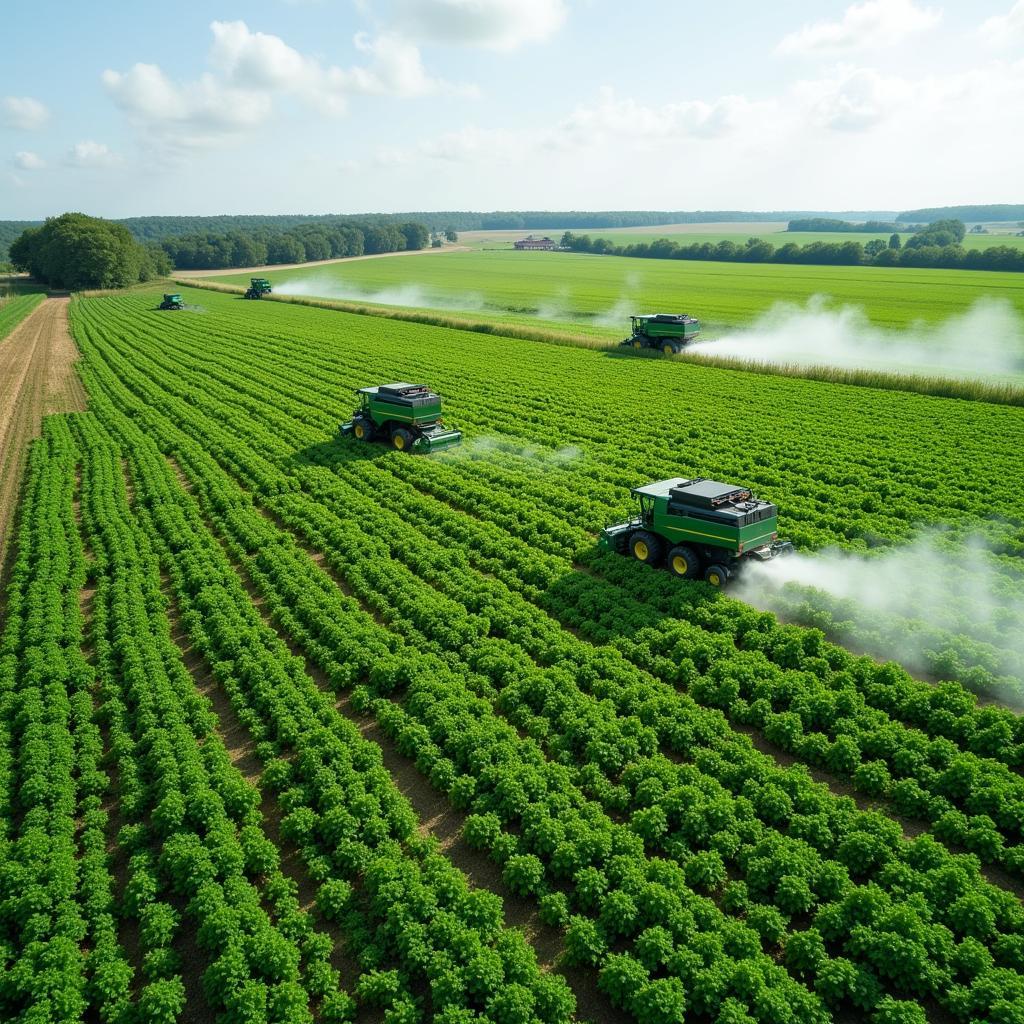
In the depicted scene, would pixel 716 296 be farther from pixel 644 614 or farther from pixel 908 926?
pixel 908 926

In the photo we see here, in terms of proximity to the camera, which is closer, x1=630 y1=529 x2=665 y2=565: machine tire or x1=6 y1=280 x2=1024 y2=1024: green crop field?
x1=6 y1=280 x2=1024 y2=1024: green crop field

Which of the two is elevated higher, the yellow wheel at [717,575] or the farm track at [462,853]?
the yellow wheel at [717,575]

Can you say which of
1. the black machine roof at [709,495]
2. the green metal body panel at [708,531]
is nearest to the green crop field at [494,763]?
the green metal body panel at [708,531]

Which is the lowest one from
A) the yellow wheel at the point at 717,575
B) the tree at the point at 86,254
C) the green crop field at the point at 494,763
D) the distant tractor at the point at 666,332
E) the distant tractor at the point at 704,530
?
the green crop field at the point at 494,763

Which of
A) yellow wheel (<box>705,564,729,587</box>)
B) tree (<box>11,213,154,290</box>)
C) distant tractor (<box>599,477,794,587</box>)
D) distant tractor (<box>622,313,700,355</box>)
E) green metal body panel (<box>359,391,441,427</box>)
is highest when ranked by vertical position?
tree (<box>11,213,154,290</box>)

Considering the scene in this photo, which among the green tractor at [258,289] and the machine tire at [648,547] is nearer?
the machine tire at [648,547]

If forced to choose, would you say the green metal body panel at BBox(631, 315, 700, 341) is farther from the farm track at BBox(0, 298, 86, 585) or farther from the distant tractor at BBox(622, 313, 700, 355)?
the farm track at BBox(0, 298, 86, 585)

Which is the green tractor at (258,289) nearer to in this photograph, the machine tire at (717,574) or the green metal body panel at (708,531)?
the green metal body panel at (708,531)

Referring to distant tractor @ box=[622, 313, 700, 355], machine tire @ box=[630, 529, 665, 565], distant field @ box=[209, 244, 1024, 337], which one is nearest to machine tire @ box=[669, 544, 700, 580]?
machine tire @ box=[630, 529, 665, 565]

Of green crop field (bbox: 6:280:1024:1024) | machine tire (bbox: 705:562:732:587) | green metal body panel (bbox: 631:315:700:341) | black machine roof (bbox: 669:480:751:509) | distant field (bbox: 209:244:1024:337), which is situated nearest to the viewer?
green crop field (bbox: 6:280:1024:1024)
